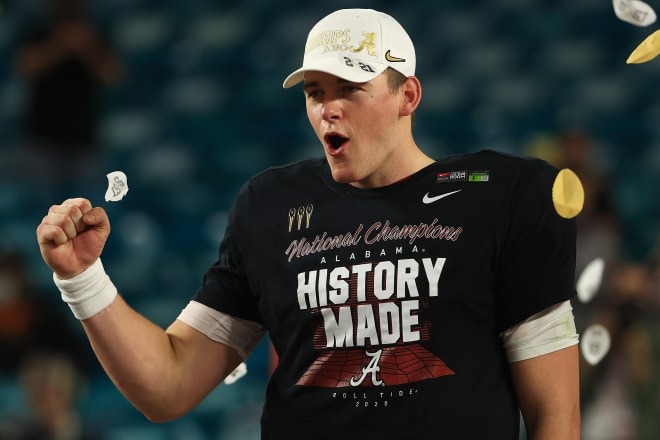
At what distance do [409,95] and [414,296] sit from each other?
435 mm

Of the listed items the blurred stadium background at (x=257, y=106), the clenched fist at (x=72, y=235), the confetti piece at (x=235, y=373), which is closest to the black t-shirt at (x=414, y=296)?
the confetti piece at (x=235, y=373)

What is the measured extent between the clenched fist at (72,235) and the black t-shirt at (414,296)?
0.35 m

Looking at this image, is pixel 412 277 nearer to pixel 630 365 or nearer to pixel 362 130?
pixel 362 130

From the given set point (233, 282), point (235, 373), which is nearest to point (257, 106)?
point (235, 373)

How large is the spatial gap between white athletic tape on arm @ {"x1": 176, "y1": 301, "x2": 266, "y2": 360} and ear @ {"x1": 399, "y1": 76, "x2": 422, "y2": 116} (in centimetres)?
54

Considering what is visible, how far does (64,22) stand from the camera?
17.1 feet

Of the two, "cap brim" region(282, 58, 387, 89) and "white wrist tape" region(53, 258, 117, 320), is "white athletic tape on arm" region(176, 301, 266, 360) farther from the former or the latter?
"cap brim" region(282, 58, 387, 89)

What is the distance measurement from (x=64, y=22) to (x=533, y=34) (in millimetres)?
2469

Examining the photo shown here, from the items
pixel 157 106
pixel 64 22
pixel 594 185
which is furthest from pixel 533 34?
pixel 64 22

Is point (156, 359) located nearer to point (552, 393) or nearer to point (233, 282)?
point (233, 282)

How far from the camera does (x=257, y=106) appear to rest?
5.41 metres

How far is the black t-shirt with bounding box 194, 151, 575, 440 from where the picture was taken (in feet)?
6.03

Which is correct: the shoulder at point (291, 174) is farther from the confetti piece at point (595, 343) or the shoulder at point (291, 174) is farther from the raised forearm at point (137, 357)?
the confetti piece at point (595, 343)

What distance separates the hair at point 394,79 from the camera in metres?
2.01
